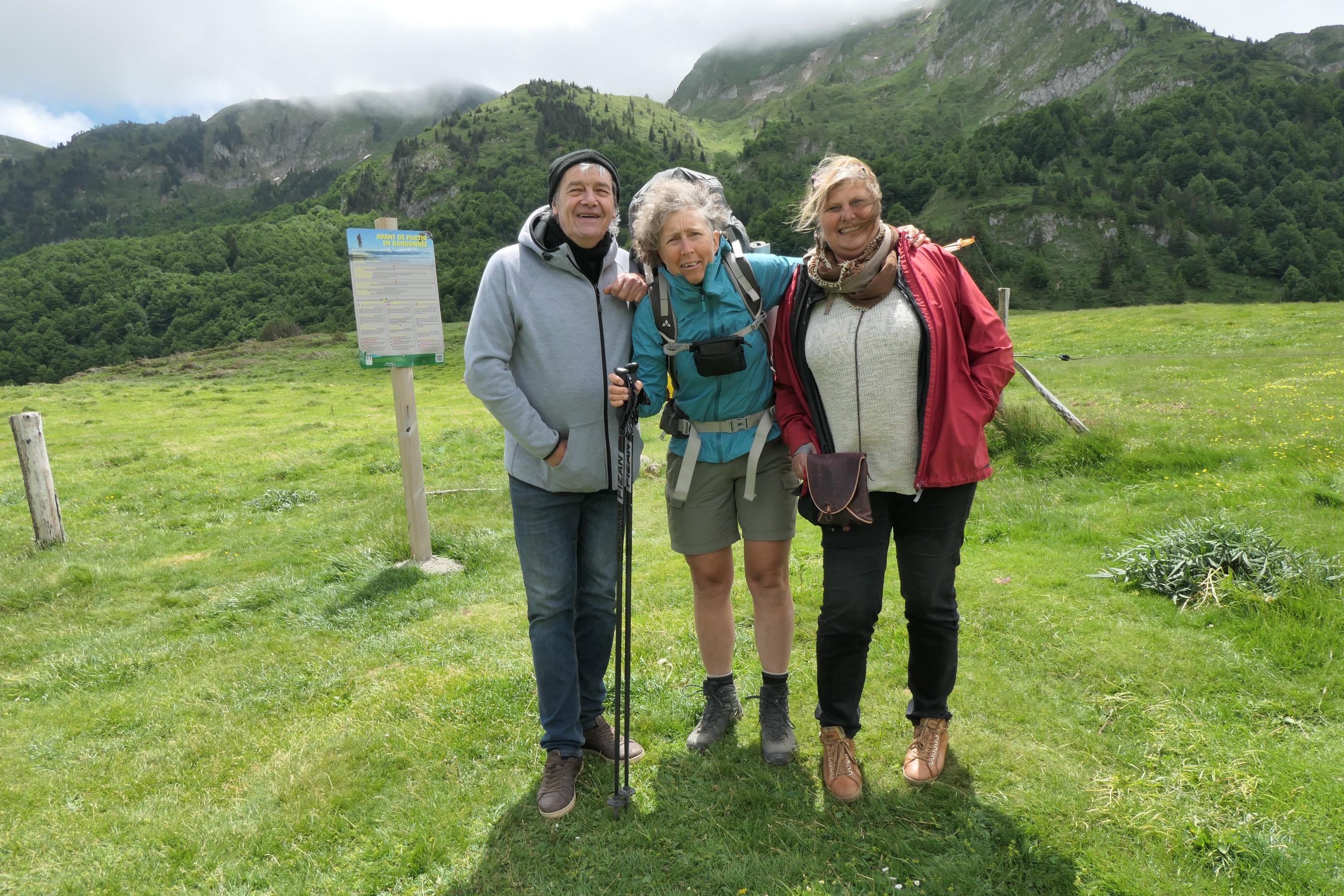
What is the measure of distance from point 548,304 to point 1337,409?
1270cm

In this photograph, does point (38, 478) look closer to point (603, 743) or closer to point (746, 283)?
point (603, 743)

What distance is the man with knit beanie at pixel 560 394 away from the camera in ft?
11.6

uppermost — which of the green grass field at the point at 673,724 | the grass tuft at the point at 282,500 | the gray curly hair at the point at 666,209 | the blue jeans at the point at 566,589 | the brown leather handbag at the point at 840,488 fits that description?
the gray curly hair at the point at 666,209

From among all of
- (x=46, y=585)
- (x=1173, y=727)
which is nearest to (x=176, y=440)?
(x=46, y=585)

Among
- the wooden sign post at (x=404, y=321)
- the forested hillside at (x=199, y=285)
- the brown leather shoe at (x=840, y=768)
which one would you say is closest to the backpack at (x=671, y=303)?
the brown leather shoe at (x=840, y=768)

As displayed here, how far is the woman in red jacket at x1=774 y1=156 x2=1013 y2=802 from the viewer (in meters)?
3.31

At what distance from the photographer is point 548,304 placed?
359 centimetres

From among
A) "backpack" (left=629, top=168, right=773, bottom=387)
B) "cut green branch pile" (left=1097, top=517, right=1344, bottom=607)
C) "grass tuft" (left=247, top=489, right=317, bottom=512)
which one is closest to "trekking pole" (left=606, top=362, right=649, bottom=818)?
"backpack" (left=629, top=168, right=773, bottom=387)

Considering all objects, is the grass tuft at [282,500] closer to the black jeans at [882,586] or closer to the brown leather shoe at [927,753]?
the black jeans at [882,586]

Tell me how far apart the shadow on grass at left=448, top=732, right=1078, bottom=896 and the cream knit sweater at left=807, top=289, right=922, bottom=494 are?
61.4 inches

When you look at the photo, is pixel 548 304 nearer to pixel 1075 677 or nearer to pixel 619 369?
pixel 619 369

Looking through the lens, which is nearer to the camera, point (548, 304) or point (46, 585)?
point (548, 304)

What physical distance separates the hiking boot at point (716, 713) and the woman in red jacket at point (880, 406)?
72 cm

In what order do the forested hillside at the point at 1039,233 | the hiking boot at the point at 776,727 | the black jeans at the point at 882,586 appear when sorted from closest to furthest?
the black jeans at the point at 882,586 → the hiking boot at the point at 776,727 → the forested hillside at the point at 1039,233
